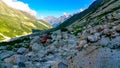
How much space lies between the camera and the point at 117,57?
16.0 metres

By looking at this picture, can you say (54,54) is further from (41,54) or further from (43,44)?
(43,44)

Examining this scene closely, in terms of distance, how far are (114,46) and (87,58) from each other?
2.29 metres

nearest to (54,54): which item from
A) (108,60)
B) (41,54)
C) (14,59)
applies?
(41,54)

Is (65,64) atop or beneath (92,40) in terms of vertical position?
beneath

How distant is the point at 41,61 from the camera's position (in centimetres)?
2573

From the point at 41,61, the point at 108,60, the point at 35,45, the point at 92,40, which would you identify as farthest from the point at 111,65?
the point at 35,45

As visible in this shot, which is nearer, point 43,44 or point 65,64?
point 65,64

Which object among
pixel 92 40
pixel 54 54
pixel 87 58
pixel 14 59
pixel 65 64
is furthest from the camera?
pixel 54 54

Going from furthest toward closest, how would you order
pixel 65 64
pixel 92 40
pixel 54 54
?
pixel 54 54
pixel 92 40
pixel 65 64

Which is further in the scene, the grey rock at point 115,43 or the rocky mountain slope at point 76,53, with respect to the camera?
the grey rock at point 115,43

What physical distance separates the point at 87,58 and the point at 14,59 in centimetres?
1027

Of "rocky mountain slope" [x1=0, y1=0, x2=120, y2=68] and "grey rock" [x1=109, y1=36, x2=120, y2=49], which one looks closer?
"rocky mountain slope" [x1=0, y1=0, x2=120, y2=68]

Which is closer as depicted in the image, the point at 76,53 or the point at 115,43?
the point at 115,43

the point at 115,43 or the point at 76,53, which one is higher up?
the point at 115,43
